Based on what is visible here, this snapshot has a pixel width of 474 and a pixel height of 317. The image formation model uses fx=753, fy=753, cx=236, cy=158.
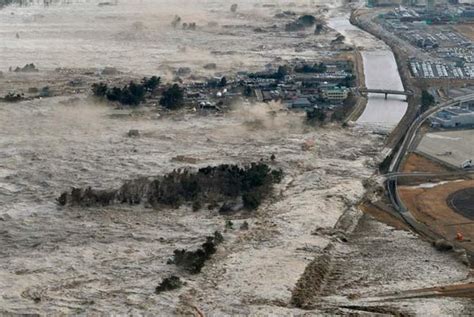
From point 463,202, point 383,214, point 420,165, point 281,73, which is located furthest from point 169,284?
point 281,73

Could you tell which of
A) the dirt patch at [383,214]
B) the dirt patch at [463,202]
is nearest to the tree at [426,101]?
the dirt patch at [463,202]

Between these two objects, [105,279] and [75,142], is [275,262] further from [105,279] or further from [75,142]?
[75,142]

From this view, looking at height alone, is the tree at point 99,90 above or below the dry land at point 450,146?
above

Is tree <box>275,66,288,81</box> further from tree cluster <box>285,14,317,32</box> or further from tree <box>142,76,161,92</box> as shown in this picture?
tree cluster <box>285,14,317,32</box>

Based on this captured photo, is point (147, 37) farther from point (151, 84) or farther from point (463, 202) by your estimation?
point (463, 202)

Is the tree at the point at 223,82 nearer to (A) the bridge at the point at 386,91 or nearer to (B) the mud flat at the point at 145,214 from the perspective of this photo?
(B) the mud flat at the point at 145,214

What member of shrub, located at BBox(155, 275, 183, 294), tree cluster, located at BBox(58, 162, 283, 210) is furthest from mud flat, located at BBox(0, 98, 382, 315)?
tree cluster, located at BBox(58, 162, 283, 210)
